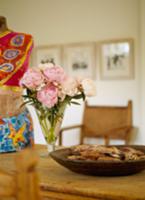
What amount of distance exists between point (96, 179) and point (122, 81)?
321cm

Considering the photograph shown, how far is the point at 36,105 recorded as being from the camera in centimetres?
158

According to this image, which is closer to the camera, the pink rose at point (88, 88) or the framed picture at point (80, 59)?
the pink rose at point (88, 88)

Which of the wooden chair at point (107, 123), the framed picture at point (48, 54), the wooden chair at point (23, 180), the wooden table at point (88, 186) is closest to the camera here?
the wooden chair at point (23, 180)

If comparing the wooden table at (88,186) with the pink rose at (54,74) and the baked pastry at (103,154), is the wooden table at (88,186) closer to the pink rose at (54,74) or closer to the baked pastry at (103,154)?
the baked pastry at (103,154)

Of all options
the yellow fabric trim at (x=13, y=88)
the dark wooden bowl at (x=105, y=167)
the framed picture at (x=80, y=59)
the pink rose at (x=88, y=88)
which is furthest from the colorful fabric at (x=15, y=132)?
the framed picture at (x=80, y=59)

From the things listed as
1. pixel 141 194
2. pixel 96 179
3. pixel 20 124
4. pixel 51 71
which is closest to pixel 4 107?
pixel 20 124

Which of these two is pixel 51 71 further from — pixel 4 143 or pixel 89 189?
pixel 89 189

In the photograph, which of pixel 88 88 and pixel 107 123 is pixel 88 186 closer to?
pixel 88 88

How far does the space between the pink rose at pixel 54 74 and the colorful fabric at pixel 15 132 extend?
0.91ft

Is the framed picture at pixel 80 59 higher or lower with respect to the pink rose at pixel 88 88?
higher

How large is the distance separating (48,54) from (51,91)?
132 inches

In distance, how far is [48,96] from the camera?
150 cm

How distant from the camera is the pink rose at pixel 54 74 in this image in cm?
154

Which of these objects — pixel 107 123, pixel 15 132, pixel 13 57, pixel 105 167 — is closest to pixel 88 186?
pixel 105 167
